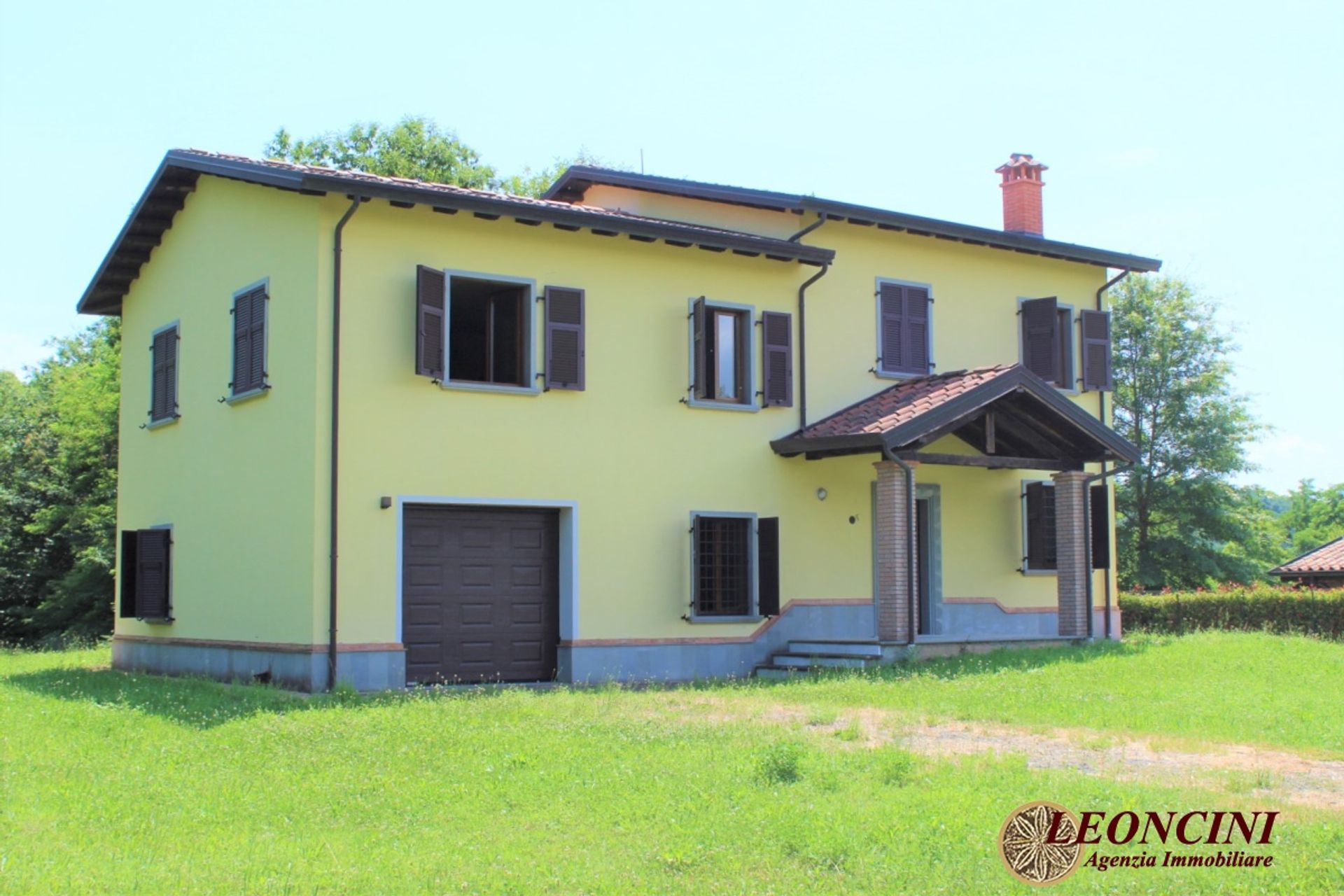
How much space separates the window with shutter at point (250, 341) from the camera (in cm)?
1598

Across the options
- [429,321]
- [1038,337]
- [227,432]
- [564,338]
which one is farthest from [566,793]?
[1038,337]

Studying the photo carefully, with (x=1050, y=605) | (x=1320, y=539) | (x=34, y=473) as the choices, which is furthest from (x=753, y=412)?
(x=1320, y=539)

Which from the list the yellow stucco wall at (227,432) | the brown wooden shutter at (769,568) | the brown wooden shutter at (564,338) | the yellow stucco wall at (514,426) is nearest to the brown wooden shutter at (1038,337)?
the yellow stucco wall at (514,426)

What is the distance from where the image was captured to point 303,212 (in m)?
15.3

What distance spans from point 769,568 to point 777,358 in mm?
2891

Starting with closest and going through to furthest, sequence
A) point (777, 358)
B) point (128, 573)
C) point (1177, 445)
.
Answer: point (777, 358) → point (128, 573) → point (1177, 445)

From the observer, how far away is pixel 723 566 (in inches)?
695

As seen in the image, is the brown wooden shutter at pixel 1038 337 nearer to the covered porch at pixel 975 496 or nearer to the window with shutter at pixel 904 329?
the covered porch at pixel 975 496

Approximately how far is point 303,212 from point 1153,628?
18.6 metres

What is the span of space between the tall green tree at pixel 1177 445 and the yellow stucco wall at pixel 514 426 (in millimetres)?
19502

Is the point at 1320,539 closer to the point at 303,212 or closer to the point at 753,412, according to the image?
the point at 753,412

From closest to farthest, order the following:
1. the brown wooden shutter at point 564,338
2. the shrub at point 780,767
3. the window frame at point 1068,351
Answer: the shrub at point 780,767 → the brown wooden shutter at point 564,338 → the window frame at point 1068,351

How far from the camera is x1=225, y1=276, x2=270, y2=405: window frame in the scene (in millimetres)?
15805

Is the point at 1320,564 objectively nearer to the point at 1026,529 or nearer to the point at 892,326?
the point at 1026,529
